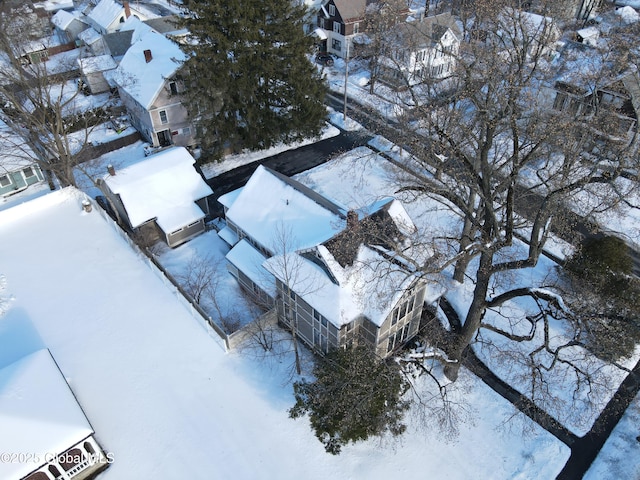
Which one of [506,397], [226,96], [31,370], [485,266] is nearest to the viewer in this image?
[485,266]

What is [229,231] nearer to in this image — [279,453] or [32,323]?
→ [32,323]

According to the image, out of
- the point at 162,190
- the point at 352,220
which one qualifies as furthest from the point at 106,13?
the point at 352,220

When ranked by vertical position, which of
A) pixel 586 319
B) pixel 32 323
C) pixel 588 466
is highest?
pixel 586 319

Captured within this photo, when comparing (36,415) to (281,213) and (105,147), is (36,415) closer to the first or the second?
(281,213)

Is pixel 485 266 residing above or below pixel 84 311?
above

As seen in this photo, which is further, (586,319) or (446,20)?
(446,20)

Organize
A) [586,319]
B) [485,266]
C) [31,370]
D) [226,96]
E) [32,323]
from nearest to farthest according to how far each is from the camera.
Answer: [586,319] < [485,266] < [31,370] < [32,323] < [226,96]

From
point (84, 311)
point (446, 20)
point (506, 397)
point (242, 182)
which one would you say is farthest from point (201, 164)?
point (446, 20)

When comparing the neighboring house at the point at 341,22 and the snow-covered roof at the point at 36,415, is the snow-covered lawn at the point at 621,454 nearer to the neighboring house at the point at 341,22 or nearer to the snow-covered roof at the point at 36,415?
the snow-covered roof at the point at 36,415
